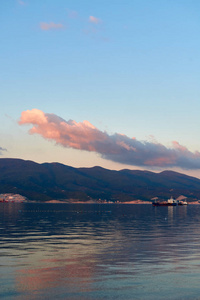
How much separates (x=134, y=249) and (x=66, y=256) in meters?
10.7

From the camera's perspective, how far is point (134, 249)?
170ft

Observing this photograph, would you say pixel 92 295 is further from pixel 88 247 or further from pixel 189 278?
pixel 88 247

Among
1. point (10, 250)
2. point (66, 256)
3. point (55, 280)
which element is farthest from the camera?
point (10, 250)

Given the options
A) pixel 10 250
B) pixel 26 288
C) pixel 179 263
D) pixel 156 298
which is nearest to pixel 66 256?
pixel 10 250

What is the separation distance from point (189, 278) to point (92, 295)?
9748 millimetres

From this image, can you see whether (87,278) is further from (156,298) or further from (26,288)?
(156,298)

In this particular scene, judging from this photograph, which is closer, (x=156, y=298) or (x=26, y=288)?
(x=156, y=298)

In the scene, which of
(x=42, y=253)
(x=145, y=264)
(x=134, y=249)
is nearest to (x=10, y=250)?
(x=42, y=253)

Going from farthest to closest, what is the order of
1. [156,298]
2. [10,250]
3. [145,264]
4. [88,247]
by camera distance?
[88,247] < [10,250] < [145,264] < [156,298]

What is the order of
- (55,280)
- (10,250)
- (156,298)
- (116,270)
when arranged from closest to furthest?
(156,298)
(55,280)
(116,270)
(10,250)

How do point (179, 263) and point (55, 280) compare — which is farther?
point (179, 263)

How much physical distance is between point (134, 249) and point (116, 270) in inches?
641

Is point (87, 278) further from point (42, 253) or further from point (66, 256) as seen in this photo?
point (42, 253)

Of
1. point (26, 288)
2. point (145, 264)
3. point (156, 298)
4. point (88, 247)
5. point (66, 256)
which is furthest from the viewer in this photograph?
point (88, 247)
